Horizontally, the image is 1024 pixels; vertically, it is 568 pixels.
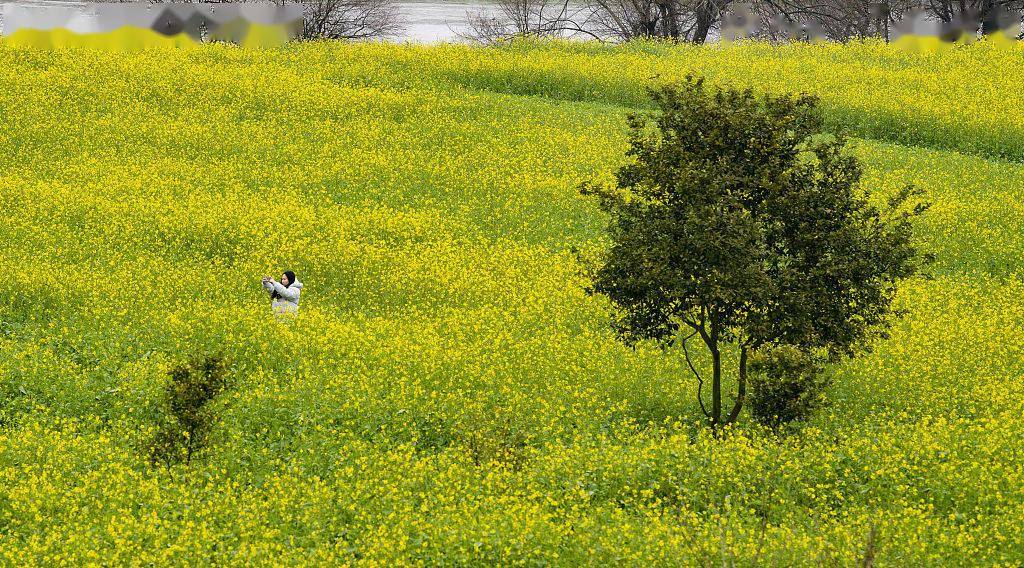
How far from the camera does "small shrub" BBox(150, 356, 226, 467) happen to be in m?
13.1

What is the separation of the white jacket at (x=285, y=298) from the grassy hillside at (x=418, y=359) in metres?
0.29

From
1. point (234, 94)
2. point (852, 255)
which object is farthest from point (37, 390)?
point (234, 94)

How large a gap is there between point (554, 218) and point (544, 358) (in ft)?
26.6

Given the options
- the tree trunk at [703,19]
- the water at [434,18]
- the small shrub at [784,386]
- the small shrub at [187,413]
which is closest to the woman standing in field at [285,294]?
the small shrub at [187,413]

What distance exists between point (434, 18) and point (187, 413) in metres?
73.8

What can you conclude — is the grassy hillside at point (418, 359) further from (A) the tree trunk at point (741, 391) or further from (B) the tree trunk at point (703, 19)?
(B) the tree trunk at point (703, 19)

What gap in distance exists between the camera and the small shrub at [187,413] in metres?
13.1

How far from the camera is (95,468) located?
12633mm

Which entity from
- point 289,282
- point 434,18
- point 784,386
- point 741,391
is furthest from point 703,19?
point 784,386

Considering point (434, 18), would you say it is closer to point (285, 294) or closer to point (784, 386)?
point (285, 294)

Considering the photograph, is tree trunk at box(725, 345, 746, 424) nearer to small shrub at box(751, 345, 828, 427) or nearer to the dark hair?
small shrub at box(751, 345, 828, 427)

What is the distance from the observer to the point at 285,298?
17344mm

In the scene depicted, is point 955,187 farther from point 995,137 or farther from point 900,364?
point 900,364

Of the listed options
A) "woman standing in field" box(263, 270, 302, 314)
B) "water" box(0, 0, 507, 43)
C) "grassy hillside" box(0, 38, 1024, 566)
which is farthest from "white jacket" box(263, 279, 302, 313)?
"water" box(0, 0, 507, 43)
